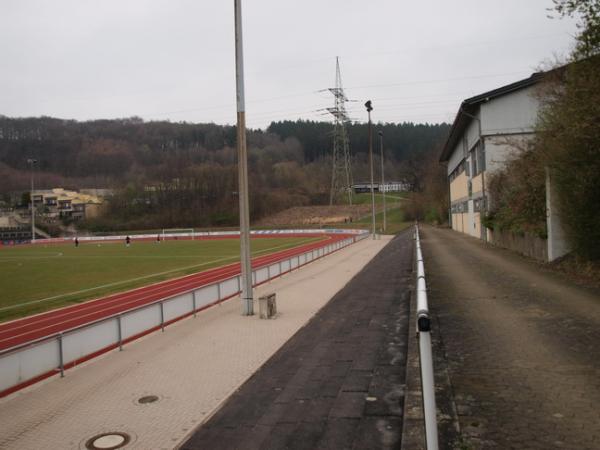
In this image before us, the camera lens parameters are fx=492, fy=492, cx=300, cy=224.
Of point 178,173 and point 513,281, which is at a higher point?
point 178,173

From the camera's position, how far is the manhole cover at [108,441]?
18.4ft

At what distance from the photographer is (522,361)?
7602mm

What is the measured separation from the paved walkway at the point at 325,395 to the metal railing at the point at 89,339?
3514 millimetres

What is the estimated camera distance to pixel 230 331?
1163 cm

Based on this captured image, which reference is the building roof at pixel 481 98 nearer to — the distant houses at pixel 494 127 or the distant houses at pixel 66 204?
the distant houses at pixel 494 127

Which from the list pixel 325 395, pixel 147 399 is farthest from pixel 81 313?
pixel 325 395

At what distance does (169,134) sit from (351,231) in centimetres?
9651

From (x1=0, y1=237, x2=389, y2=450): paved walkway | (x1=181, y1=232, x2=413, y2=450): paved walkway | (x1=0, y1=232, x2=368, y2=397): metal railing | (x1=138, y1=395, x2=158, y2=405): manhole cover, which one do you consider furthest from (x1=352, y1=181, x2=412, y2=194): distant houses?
(x1=138, y1=395, x2=158, y2=405): manhole cover

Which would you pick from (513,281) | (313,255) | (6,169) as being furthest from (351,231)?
(6,169)

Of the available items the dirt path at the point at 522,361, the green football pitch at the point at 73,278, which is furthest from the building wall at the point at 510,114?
the dirt path at the point at 522,361

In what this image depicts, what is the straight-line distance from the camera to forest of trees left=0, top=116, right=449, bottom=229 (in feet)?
397

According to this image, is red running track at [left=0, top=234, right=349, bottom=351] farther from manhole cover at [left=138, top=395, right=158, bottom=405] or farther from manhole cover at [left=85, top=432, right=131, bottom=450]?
manhole cover at [left=85, top=432, right=131, bottom=450]

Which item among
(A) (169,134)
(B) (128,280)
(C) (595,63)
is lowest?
(B) (128,280)

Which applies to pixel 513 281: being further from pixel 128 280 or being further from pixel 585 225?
pixel 128 280
